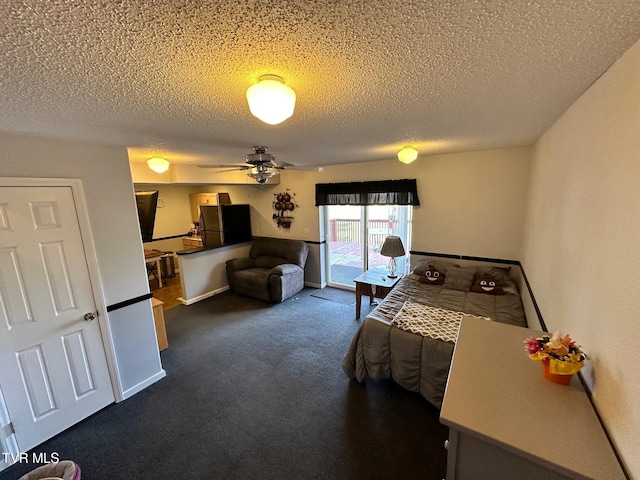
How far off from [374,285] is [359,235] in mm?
1379

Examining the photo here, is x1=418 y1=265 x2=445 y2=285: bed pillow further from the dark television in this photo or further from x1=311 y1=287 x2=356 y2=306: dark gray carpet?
the dark television

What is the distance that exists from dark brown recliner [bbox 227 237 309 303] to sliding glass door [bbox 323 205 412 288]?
645mm

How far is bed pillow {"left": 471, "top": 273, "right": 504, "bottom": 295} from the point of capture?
3084 millimetres

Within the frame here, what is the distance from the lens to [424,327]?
2.30 m

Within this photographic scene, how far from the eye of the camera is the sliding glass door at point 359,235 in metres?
4.38

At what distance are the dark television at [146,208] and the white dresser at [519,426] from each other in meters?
4.27

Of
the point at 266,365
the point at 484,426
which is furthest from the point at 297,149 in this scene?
the point at 484,426

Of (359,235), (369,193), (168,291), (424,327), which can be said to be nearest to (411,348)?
(424,327)

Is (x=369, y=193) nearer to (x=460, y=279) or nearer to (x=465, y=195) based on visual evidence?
(x=465, y=195)

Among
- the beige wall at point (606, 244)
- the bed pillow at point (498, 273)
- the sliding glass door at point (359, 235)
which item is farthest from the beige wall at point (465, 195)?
the beige wall at point (606, 244)

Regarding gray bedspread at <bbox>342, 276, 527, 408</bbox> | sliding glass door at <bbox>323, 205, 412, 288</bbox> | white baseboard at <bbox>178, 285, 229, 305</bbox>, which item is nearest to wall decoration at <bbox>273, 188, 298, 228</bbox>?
sliding glass door at <bbox>323, 205, 412, 288</bbox>

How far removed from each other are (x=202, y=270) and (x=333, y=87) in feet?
14.1

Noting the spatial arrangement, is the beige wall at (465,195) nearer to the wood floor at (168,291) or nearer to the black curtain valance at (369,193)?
the black curtain valance at (369,193)

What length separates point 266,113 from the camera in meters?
1.08
